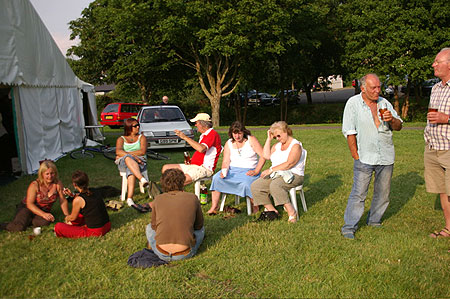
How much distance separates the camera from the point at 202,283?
387 centimetres

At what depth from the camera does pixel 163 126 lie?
14.4 m

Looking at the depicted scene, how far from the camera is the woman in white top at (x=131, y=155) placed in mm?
7074

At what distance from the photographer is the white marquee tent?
9.43 metres

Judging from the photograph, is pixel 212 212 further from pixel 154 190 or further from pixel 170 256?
pixel 170 256

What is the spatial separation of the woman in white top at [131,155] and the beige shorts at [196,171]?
0.76 m

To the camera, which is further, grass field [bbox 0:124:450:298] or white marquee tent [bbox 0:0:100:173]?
white marquee tent [bbox 0:0:100:173]

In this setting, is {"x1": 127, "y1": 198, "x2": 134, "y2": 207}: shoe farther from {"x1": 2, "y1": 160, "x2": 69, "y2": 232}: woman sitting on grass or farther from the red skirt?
→ the red skirt

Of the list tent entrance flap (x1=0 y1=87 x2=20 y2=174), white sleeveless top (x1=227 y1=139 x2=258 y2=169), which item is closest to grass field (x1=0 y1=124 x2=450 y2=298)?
white sleeveless top (x1=227 y1=139 x2=258 y2=169)

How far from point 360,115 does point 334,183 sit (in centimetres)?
355

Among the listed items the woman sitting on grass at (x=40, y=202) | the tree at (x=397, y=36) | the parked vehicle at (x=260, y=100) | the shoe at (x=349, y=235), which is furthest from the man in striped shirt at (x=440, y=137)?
the parked vehicle at (x=260, y=100)

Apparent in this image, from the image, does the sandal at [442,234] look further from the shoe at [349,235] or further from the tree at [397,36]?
the tree at [397,36]

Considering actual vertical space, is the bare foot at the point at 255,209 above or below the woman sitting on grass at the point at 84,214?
below

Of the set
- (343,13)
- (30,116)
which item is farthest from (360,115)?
(343,13)

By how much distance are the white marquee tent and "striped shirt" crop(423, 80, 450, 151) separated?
817cm
